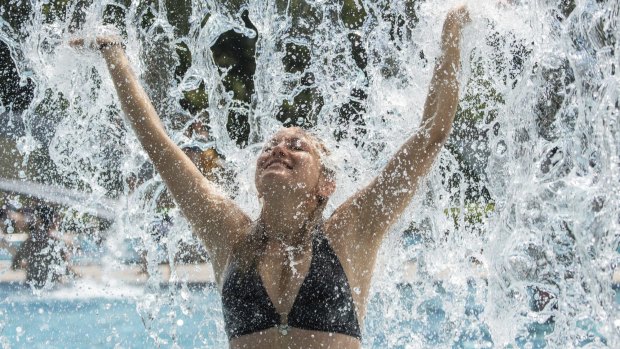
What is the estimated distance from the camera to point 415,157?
10.0ft

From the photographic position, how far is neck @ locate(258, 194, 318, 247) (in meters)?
3.18

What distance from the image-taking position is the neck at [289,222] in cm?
318

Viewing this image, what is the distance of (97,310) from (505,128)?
5.55 meters

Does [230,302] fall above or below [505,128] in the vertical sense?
below

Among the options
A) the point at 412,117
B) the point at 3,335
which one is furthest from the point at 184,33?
the point at 412,117

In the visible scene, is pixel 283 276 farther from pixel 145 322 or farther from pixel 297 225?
pixel 145 322

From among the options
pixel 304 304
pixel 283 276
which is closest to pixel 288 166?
pixel 283 276

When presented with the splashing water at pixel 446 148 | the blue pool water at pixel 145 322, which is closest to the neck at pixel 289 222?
the splashing water at pixel 446 148

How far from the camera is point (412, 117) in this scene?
437 centimetres

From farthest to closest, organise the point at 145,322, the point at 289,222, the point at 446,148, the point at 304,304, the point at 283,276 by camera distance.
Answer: the point at 145,322 → the point at 446,148 → the point at 289,222 → the point at 283,276 → the point at 304,304

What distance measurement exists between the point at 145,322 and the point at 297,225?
430 centimetres

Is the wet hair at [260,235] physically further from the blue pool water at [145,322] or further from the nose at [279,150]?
the blue pool water at [145,322]

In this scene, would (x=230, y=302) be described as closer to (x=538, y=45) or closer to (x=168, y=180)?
(x=168, y=180)

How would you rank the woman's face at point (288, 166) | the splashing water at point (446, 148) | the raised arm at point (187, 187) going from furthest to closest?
the splashing water at point (446, 148) → the raised arm at point (187, 187) → the woman's face at point (288, 166)
